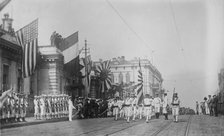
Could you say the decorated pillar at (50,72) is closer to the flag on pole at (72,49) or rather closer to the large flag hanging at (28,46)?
the flag on pole at (72,49)

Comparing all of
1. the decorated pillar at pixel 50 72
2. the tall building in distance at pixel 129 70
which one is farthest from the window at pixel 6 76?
the tall building in distance at pixel 129 70

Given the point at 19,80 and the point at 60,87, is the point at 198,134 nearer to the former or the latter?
the point at 19,80

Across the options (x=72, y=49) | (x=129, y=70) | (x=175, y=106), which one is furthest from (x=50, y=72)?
(x=129, y=70)

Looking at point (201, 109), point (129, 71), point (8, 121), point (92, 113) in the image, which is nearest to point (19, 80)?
point (92, 113)

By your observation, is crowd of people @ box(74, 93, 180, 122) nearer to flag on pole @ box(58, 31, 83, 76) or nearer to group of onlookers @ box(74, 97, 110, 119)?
group of onlookers @ box(74, 97, 110, 119)

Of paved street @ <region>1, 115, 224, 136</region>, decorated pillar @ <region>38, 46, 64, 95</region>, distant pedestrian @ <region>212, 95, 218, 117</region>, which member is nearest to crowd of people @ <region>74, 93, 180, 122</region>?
distant pedestrian @ <region>212, 95, 218, 117</region>

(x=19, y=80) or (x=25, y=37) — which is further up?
Result: (x=25, y=37)

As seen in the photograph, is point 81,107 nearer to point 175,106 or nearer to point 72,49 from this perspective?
point 72,49
